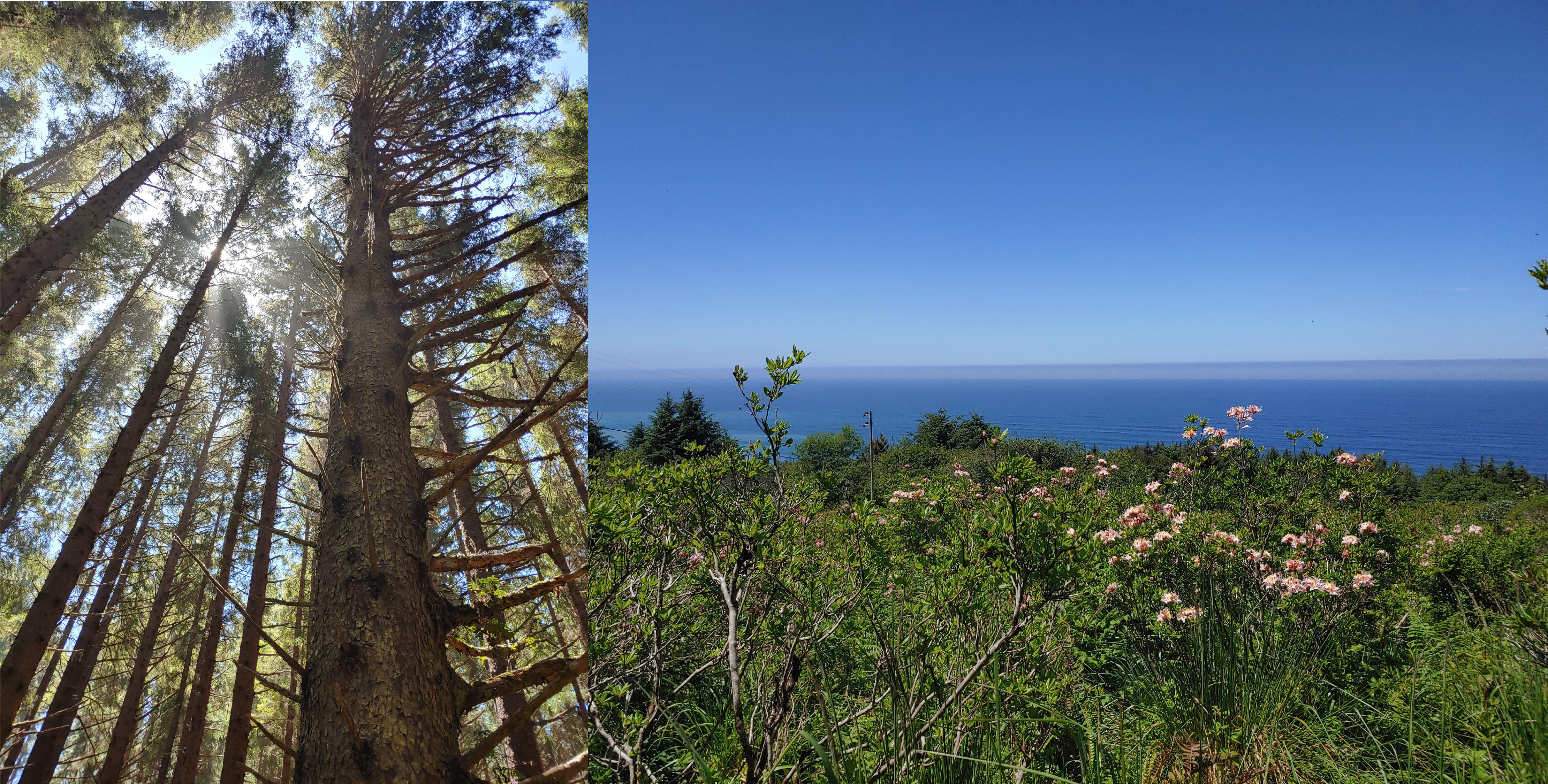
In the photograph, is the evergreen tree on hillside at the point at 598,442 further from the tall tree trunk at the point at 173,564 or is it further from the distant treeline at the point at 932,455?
the tall tree trunk at the point at 173,564

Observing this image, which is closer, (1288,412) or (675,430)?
(675,430)

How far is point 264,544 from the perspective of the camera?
182cm

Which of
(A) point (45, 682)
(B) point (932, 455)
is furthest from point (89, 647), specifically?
(B) point (932, 455)

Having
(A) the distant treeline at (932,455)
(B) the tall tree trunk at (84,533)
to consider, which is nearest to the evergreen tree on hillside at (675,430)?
(A) the distant treeline at (932,455)

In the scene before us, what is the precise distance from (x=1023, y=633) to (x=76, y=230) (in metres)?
2.22

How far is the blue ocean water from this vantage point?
4.94 feet

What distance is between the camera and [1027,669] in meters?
1.37

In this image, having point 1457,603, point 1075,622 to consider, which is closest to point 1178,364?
point 1457,603

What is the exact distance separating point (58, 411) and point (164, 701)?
2.29ft

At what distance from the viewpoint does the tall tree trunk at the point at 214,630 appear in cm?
124

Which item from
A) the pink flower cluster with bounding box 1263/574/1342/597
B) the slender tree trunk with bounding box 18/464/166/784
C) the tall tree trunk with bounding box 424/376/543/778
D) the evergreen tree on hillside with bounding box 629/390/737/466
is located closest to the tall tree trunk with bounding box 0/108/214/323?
the slender tree trunk with bounding box 18/464/166/784

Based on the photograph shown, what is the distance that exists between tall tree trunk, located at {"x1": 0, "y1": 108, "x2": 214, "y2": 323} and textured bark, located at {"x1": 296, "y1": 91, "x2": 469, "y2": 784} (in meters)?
0.50

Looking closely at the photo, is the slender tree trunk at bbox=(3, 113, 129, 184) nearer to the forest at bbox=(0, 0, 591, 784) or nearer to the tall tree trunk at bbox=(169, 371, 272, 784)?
the forest at bbox=(0, 0, 591, 784)

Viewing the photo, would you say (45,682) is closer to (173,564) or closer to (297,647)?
(173,564)
